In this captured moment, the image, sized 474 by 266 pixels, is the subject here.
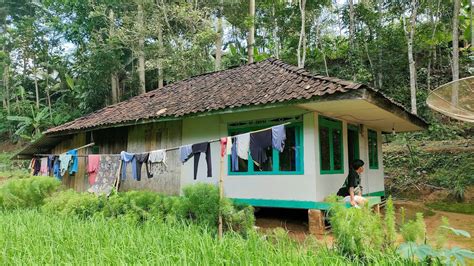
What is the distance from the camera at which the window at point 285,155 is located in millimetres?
7250

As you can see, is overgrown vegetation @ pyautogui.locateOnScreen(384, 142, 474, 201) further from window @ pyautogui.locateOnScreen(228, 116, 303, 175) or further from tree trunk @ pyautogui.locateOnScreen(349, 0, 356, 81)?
window @ pyautogui.locateOnScreen(228, 116, 303, 175)

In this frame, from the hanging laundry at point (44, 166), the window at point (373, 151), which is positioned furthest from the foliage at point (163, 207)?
the window at point (373, 151)

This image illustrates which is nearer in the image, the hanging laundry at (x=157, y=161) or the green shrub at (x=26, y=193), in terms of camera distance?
the hanging laundry at (x=157, y=161)

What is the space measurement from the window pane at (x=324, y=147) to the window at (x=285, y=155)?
19.4 inches

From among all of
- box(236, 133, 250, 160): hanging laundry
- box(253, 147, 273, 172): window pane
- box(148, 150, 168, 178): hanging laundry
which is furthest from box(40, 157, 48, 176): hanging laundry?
box(236, 133, 250, 160): hanging laundry

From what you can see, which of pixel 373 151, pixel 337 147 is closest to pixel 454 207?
pixel 373 151

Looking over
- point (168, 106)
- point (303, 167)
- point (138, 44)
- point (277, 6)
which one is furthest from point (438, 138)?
point (138, 44)

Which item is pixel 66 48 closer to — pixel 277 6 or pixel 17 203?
pixel 277 6

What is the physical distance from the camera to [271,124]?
7.63 metres

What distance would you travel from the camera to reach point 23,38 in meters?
23.7

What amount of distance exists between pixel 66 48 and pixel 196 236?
2588 cm

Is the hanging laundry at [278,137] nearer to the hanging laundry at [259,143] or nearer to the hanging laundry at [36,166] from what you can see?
the hanging laundry at [259,143]

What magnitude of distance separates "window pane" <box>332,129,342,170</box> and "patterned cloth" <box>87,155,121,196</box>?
513cm

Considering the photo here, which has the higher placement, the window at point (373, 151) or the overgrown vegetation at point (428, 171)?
the window at point (373, 151)
